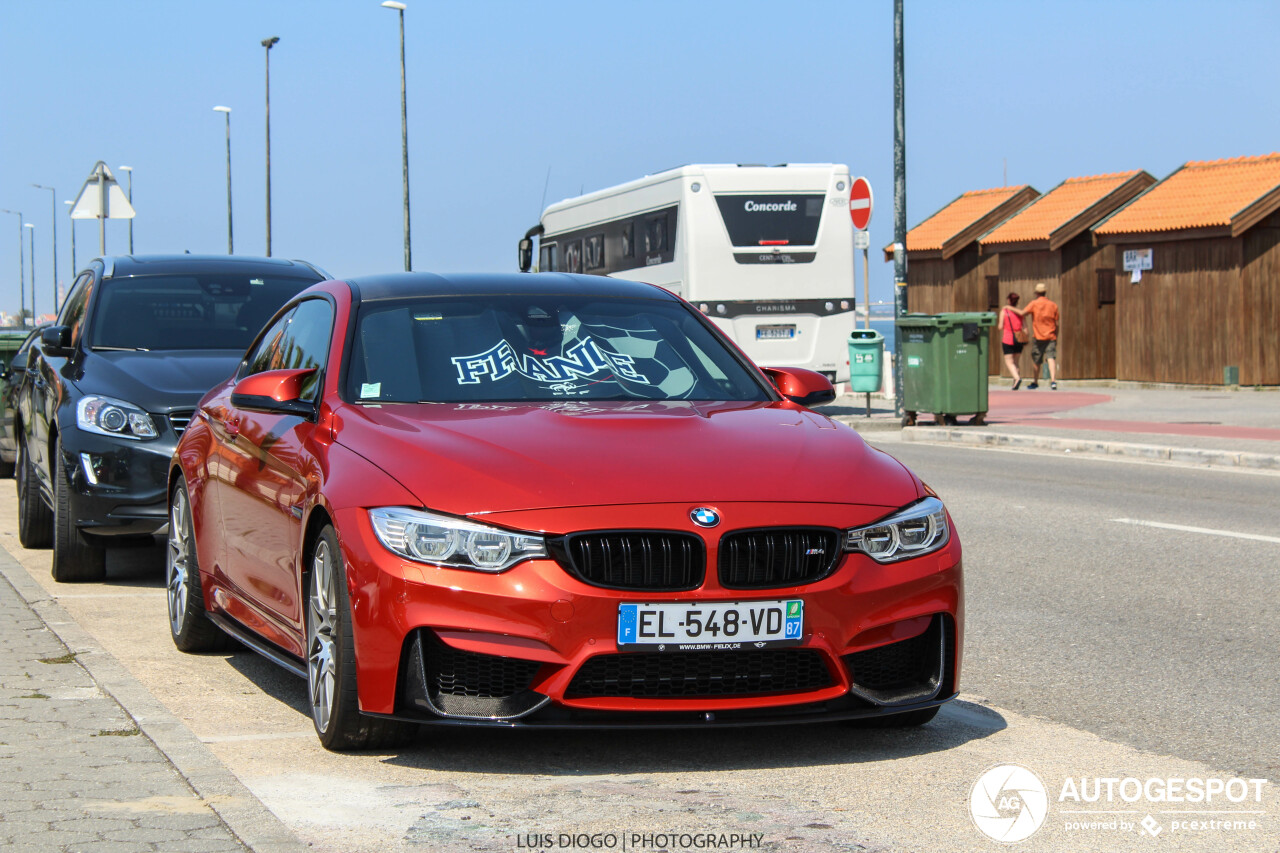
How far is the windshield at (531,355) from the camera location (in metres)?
5.84

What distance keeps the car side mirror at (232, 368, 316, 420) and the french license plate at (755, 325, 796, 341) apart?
1912 centimetres

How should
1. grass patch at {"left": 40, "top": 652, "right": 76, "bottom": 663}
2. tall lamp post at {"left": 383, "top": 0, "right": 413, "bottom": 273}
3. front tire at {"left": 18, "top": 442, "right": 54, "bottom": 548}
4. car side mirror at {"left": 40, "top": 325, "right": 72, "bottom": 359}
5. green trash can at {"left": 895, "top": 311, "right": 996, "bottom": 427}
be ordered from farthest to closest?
tall lamp post at {"left": 383, "top": 0, "right": 413, "bottom": 273}, green trash can at {"left": 895, "top": 311, "right": 996, "bottom": 427}, front tire at {"left": 18, "top": 442, "right": 54, "bottom": 548}, car side mirror at {"left": 40, "top": 325, "right": 72, "bottom": 359}, grass patch at {"left": 40, "top": 652, "right": 76, "bottom": 663}

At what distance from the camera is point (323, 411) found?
18.5 feet

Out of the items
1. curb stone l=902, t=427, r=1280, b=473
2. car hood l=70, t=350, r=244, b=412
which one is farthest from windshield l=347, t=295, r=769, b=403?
curb stone l=902, t=427, r=1280, b=473

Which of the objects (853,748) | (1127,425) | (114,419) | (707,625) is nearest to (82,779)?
(707,625)

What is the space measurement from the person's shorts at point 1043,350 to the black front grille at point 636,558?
26.5 m

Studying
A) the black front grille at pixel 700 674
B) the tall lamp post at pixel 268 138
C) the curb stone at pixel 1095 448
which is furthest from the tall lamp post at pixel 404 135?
the black front grille at pixel 700 674

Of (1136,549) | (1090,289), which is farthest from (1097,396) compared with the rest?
(1136,549)

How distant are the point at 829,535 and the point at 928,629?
495mm

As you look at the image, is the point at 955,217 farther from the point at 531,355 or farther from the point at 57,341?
the point at 531,355

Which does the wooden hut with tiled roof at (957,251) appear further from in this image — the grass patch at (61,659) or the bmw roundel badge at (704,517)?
the bmw roundel badge at (704,517)

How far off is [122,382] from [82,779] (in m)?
4.38

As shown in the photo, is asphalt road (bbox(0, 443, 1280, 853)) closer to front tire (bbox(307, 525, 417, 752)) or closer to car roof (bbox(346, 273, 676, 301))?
front tire (bbox(307, 525, 417, 752))

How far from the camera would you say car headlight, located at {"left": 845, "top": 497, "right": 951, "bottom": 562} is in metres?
4.88
